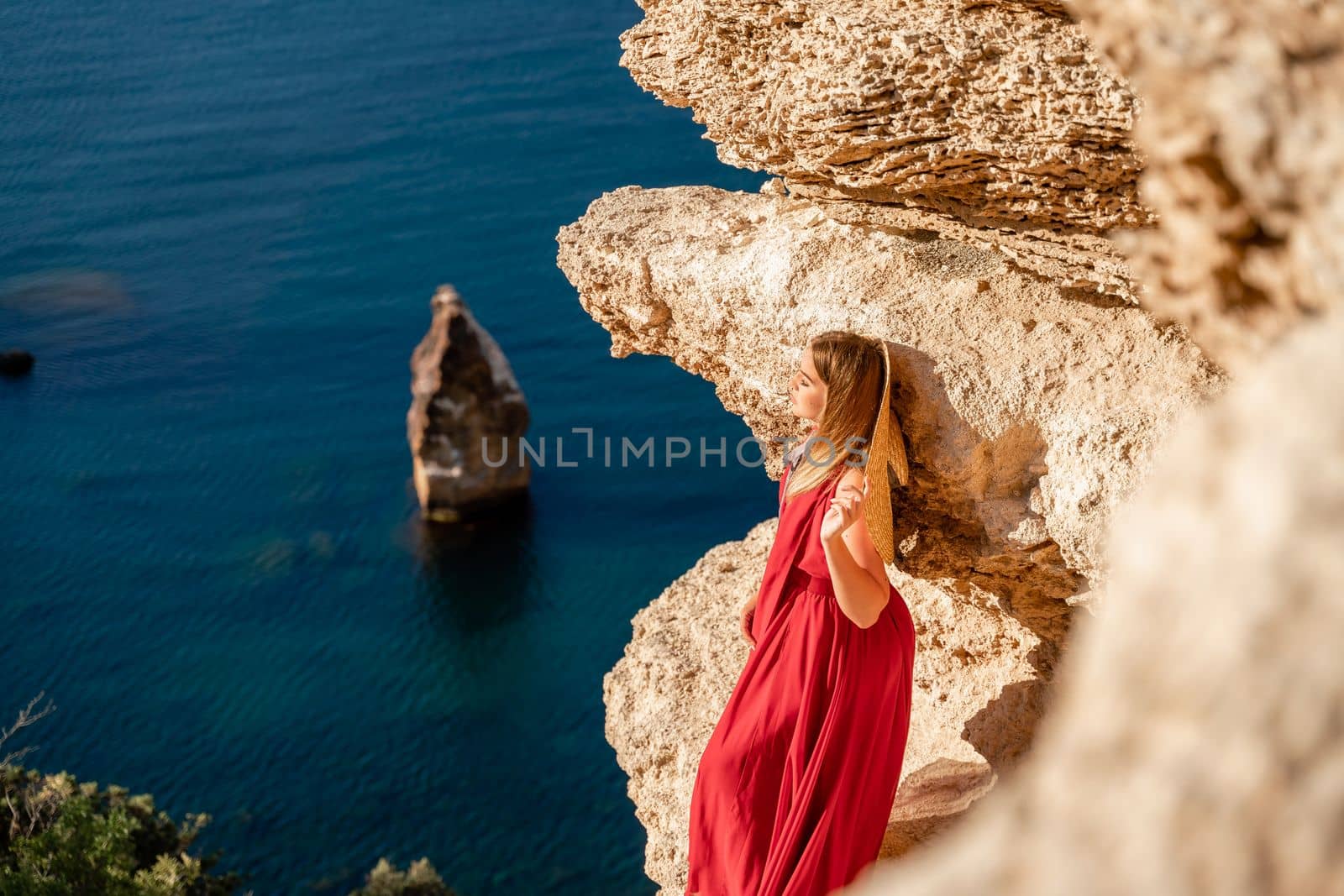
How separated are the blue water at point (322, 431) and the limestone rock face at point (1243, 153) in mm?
11502

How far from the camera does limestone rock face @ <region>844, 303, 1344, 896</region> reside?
77cm

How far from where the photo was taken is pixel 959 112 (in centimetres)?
340

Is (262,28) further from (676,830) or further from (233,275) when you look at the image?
(676,830)

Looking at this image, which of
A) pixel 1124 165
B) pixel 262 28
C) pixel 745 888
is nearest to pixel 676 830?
pixel 745 888

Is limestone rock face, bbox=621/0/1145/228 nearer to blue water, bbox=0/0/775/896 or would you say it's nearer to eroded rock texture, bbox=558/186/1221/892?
eroded rock texture, bbox=558/186/1221/892

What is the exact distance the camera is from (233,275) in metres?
20.7

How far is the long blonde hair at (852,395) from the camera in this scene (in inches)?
145

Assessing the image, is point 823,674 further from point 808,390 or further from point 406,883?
point 406,883

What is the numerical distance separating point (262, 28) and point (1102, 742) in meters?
26.4

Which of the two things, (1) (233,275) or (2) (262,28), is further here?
(2) (262,28)

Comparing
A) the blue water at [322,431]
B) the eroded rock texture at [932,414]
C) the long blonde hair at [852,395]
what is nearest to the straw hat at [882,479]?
the long blonde hair at [852,395]

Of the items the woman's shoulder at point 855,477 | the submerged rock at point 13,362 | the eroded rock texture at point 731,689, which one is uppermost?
the woman's shoulder at point 855,477

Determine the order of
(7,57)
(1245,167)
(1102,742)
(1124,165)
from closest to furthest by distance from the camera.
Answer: (1102,742), (1245,167), (1124,165), (7,57)

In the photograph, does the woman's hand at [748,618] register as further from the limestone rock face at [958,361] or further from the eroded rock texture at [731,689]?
the eroded rock texture at [731,689]
